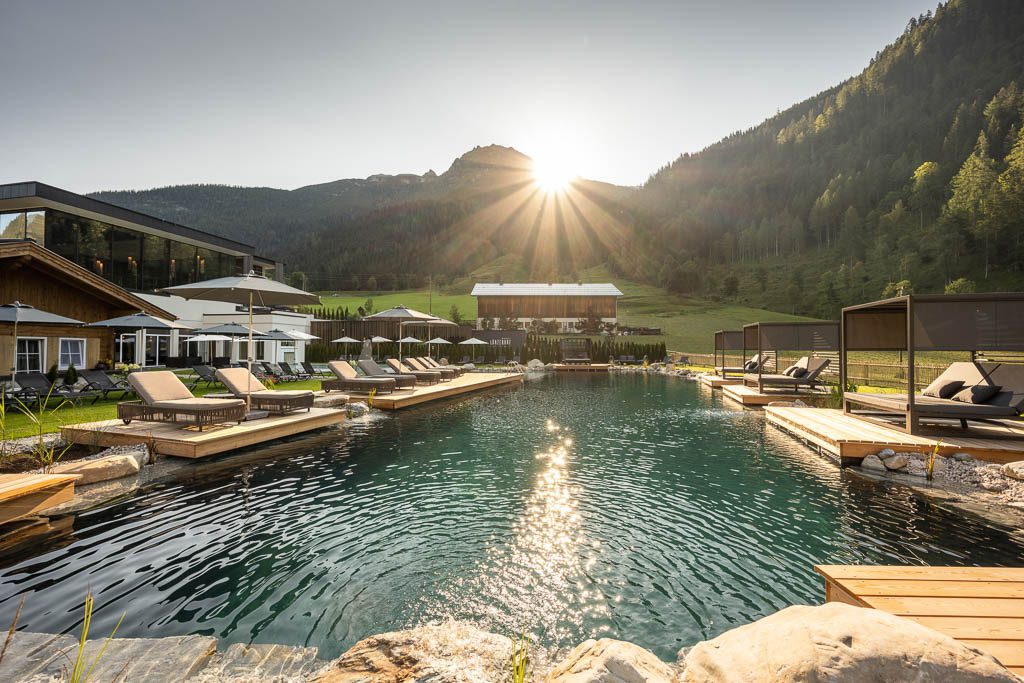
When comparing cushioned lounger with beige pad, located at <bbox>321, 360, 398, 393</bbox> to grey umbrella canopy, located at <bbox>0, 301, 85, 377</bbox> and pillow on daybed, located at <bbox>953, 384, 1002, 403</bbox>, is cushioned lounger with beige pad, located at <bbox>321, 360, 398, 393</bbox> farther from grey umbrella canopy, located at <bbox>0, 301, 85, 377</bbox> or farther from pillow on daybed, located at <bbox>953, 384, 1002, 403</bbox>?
pillow on daybed, located at <bbox>953, 384, 1002, 403</bbox>

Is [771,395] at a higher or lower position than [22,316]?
lower

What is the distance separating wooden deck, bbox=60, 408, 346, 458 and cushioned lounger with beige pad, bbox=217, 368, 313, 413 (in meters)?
0.49

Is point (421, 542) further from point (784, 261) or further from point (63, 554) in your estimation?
point (784, 261)

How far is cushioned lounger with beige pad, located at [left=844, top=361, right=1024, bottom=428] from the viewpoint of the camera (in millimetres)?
6020

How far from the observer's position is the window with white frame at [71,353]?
40.4 feet

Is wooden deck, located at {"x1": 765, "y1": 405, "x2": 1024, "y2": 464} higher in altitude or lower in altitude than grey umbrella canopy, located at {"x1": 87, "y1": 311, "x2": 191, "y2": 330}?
lower

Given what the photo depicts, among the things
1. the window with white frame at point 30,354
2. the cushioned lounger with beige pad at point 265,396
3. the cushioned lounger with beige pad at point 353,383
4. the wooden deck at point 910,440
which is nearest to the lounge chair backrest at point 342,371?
the cushioned lounger with beige pad at point 353,383

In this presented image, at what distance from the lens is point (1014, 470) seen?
5.01 m

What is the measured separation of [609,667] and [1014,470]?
6346mm

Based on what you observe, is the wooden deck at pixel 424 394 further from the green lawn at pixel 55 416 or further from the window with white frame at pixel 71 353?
the window with white frame at pixel 71 353

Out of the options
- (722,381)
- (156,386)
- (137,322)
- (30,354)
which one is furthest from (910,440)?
(30,354)

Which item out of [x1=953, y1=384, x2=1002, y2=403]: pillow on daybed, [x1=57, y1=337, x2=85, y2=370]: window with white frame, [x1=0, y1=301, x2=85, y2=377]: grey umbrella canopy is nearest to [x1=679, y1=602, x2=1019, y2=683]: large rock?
[x1=953, y1=384, x2=1002, y2=403]: pillow on daybed

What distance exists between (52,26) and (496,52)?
15.1 metres

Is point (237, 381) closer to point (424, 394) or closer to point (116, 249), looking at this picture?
point (424, 394)
